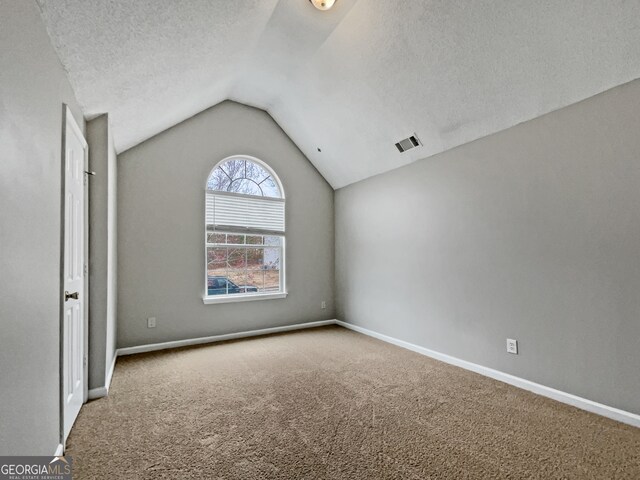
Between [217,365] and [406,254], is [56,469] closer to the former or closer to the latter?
[217,365]

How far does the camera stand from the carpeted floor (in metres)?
1.71

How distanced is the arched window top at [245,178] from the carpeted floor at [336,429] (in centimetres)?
241

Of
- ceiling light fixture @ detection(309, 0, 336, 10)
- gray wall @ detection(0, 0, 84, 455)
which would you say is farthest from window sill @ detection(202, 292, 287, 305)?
ceiling light fixture @ detection(309, 0, 336, 10)

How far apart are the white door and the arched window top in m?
1.97

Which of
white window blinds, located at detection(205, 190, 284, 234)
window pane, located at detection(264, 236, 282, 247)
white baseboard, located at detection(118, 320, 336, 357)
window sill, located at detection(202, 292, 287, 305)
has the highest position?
white window blinds, located at detection(205, 190, 284, 234)

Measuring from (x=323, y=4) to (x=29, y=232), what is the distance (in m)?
2.67

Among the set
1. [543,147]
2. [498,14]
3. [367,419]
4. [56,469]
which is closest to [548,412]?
A: [367,419]

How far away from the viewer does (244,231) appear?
456 cm

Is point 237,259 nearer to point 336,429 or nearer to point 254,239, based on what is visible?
point 254,239

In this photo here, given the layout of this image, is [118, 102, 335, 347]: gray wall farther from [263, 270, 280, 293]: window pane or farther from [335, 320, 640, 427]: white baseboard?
[335, 320, 640, 427]: white baseboard

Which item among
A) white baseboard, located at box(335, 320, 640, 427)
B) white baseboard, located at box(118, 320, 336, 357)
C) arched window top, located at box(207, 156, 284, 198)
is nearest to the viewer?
white baseboard, located at box(335, 320, 640, 427)

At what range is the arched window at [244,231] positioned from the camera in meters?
4.36

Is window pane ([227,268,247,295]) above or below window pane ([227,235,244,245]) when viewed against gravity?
below

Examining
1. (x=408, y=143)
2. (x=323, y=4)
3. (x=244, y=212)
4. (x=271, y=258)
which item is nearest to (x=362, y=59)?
(x=323, y=4)
